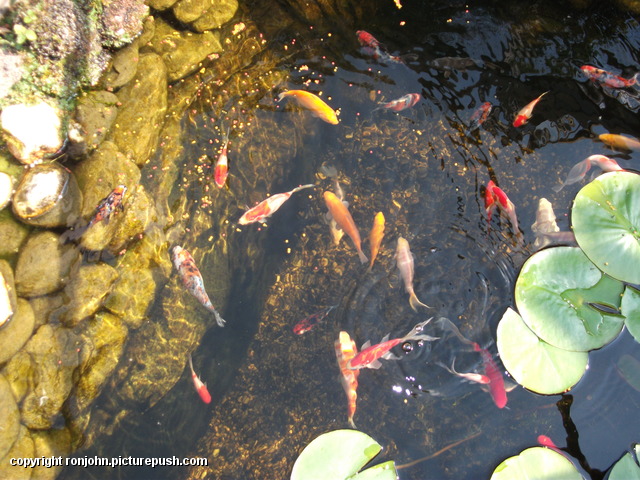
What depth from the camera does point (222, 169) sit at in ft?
12.7

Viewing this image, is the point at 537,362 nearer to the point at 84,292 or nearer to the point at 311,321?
the point at 311,321

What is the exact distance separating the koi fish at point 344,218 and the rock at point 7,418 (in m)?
2.64

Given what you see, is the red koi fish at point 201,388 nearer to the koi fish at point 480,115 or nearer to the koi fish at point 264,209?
the koi fish at point 264,209

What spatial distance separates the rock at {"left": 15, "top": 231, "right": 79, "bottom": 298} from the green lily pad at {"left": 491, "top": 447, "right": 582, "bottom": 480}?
336cm

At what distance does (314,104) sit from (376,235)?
130cm

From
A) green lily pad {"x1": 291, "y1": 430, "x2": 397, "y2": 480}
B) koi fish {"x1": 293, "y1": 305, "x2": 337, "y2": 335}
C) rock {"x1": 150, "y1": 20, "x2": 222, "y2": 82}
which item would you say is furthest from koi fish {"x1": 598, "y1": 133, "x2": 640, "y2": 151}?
rock {"x1": 150, "y1": 20, "x2": 222, "y2": 82}

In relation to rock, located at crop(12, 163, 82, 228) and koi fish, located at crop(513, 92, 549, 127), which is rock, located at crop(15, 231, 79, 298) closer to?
rock, located at crop(12, 163, 82, 228)

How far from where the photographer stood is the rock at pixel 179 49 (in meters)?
3.97

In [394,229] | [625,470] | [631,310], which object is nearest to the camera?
[625,470]

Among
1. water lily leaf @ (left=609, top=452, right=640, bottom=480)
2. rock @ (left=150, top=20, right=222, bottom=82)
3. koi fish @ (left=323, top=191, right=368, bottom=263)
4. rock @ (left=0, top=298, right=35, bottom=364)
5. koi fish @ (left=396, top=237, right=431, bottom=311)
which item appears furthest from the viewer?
rock @ (left=150, top=20, right=222, bottom=82)

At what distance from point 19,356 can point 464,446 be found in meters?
3.25

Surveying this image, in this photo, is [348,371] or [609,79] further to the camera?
[609,79]

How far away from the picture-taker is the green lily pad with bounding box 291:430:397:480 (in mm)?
3033

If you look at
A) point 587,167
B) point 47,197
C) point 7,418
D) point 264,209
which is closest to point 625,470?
point 587,167
